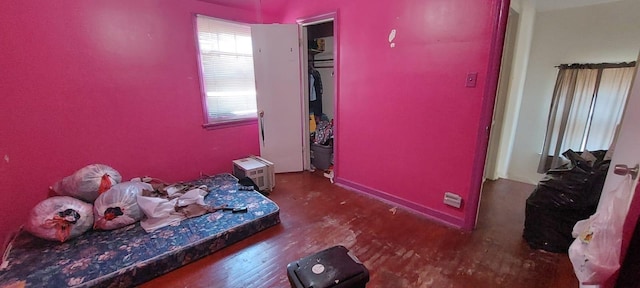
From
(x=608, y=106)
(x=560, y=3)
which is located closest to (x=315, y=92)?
(x=560, y=3)

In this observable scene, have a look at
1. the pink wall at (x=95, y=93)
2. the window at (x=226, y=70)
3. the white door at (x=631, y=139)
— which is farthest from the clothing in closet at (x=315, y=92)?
the white door at (x=631, y=139)

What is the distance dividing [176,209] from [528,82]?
4.60 meters

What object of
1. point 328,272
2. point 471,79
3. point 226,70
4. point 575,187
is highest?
point 226,70

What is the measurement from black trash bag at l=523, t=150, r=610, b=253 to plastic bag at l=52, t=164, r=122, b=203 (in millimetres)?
3458

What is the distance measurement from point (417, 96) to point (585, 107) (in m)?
2.63

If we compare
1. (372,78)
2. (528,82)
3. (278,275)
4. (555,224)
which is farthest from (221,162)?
(528,82)

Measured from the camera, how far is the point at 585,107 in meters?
3.17

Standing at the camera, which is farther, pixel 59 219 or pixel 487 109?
pixel 487 109

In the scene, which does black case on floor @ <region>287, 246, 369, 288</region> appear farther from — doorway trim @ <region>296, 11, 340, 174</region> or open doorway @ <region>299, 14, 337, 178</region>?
open doorway @ <region>299, 14, 337, 178</region>

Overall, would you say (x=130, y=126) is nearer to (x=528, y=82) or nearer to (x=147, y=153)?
(x=147, y=153)

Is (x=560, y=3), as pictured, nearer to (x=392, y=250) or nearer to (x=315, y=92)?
(x=315, y=92)

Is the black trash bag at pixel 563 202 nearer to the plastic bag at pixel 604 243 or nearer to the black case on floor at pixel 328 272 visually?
the plastic bag at pixel 604 243

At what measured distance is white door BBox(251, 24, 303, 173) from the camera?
10.3 ft

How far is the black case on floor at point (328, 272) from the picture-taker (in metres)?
1.10
